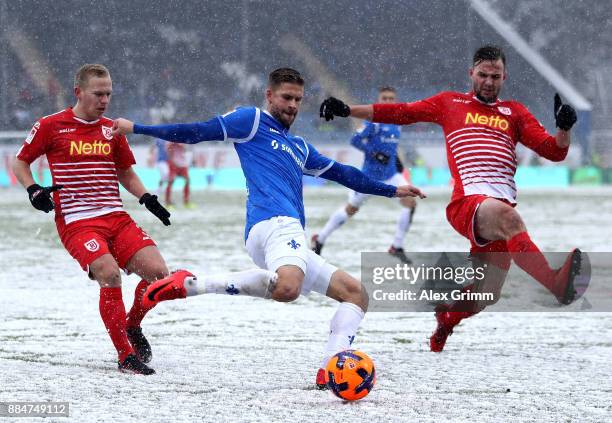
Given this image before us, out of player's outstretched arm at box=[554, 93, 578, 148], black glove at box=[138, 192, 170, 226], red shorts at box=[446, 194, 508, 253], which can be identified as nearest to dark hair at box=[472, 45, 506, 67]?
player's outstretched arm at box=[554, 93, 578, 148]

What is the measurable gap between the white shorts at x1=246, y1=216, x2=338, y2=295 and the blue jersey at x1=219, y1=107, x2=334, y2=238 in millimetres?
55

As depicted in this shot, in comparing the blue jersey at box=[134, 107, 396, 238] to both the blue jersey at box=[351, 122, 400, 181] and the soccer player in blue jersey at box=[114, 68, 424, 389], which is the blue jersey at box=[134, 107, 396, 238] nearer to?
the soccer player in blue jersey at box=[114, 68, 424, 389]

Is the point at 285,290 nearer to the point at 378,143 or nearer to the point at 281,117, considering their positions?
the point at 281,117

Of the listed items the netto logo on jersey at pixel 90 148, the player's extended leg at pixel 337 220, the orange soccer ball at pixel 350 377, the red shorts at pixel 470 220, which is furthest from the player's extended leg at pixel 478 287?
the player's extended leg at pixel 337 220

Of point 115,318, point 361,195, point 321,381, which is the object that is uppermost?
point 361,195

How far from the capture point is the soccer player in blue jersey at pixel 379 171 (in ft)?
41.7

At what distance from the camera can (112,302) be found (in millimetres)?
5746

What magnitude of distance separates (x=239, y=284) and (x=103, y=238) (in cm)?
115

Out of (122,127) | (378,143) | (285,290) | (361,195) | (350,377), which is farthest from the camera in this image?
(378,143)

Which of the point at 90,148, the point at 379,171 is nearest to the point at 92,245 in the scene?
the point at 90,148

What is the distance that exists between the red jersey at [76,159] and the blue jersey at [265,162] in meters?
0.93

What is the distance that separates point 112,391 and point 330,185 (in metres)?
28.8

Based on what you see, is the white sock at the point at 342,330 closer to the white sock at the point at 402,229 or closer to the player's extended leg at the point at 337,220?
the player's extended leg at the point at 337,220

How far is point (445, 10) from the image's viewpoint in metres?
42.2
